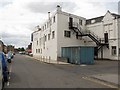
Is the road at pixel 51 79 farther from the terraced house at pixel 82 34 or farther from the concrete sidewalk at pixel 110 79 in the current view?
the terraced house at pixel 82 34

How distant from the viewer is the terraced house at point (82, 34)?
145 feet

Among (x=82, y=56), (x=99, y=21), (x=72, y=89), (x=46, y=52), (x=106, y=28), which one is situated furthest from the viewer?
(x=46, y=52)

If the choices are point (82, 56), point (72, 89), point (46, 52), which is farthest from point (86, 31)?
point (72, 89)

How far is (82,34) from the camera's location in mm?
47906

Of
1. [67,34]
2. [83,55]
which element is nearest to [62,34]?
[67,34]

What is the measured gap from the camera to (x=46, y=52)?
54.0m

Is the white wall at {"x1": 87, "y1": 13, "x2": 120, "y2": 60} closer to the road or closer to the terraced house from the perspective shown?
the terraced house

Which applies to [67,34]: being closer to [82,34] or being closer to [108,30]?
[82,34]

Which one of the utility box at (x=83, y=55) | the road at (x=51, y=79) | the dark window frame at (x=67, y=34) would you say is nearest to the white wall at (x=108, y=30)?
the dark window frame at (x=67, y=34)

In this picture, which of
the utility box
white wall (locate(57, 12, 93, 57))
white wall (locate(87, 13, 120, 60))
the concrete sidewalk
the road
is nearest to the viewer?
the road

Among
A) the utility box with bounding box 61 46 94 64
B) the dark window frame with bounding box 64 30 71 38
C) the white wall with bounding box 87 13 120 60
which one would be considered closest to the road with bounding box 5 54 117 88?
the utility box with bounding box 61 46 94 64

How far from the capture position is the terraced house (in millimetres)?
44125

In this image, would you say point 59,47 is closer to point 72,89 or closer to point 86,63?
point 86,63

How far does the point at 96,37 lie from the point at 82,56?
16.5 m
